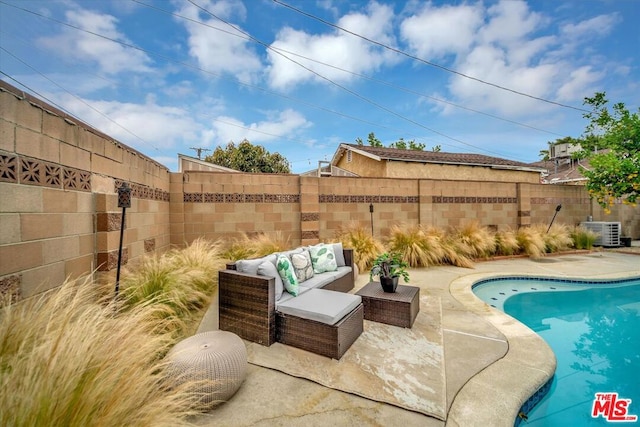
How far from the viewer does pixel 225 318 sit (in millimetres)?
2812

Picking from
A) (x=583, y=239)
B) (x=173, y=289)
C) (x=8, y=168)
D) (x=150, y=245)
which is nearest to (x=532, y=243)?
(x=583, y=239)

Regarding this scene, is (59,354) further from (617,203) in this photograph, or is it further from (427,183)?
(617,203)

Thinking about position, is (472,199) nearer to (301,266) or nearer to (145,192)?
(301,266)

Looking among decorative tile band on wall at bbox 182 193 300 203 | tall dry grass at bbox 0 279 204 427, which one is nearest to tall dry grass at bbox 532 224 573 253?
decorative tile band on wall at bbox 182 193 300 203

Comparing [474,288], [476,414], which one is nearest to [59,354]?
[476,414]

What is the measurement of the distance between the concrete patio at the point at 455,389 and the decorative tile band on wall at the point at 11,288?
5.05 feet

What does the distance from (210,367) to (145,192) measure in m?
3.95

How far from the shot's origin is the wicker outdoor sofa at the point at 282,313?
7.93ft

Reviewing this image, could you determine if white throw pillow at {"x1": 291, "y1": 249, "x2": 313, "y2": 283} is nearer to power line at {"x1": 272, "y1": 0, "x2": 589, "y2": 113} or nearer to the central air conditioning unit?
power line at {"x1": 272, "y1": 0, "x2": 589, "y2": 113}

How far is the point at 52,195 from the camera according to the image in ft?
8.09

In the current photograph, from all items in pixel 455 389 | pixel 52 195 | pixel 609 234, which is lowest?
pixel 455 389

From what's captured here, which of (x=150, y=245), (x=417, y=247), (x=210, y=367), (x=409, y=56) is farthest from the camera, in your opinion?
(x=409, y=56)

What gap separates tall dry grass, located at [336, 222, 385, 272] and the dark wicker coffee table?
2.23 metres

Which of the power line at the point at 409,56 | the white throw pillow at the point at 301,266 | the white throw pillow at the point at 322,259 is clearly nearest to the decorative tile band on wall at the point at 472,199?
the power line at the point at 409,56
